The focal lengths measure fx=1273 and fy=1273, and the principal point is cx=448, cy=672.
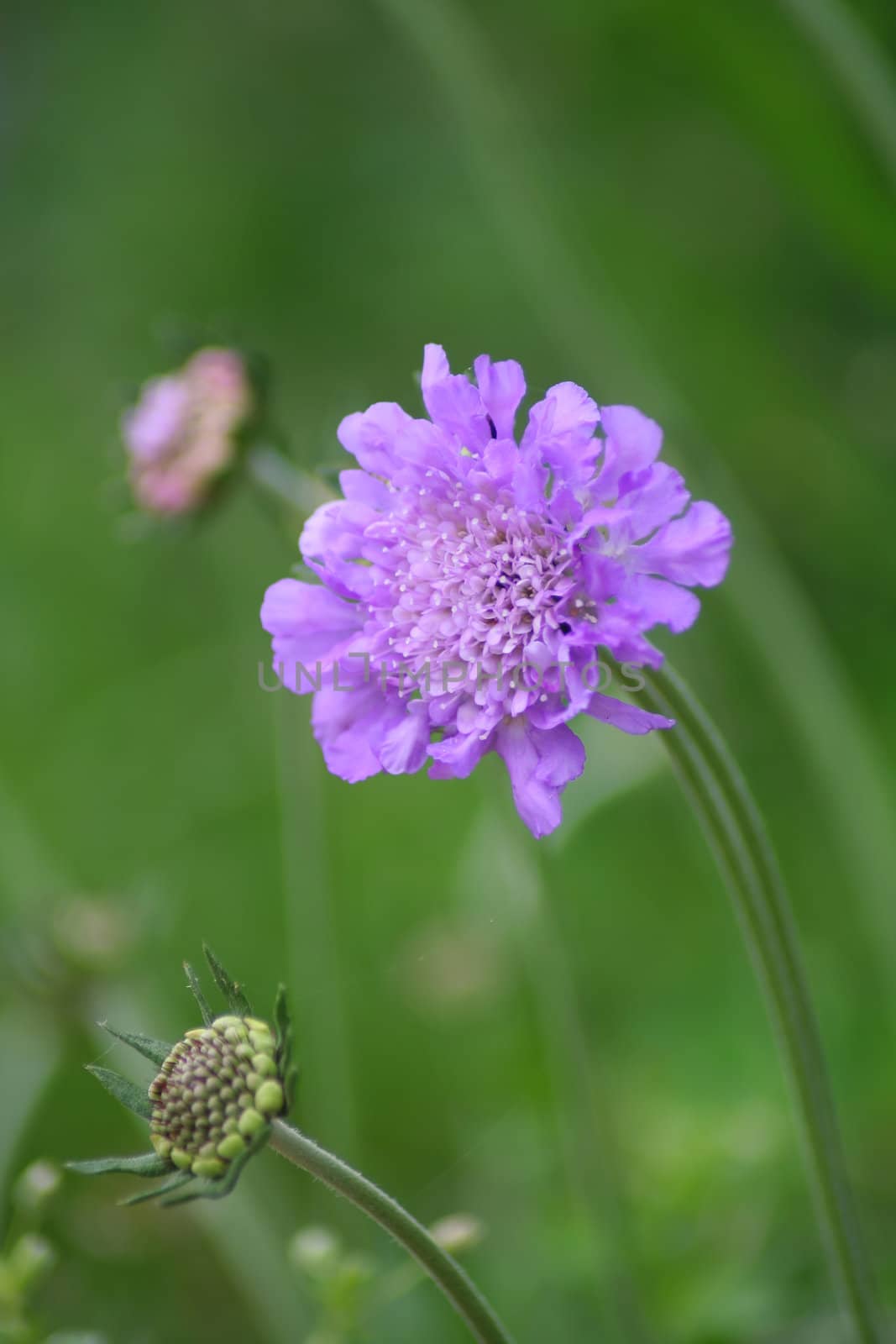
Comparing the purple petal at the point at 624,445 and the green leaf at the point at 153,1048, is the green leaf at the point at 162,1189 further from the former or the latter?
the purple petal at the point at 624,445

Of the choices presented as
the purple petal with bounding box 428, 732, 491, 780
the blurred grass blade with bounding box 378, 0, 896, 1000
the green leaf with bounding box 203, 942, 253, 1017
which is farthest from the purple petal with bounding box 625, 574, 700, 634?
the blurred grass blade with bounding box 378, 0, 896, 1000

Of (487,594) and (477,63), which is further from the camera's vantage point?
(477,63)

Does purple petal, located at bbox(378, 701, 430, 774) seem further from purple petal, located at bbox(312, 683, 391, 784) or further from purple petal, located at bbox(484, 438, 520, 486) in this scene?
purple petal, located at bbox(484, 438, 520, 486)

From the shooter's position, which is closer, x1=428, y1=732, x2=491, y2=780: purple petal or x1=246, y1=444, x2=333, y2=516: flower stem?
x1=428, y1=732, x2=491, y2=780: purple petal

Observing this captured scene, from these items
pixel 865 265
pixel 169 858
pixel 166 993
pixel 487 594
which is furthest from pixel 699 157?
pixel 487 594

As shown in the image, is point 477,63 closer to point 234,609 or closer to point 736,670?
point 736,670

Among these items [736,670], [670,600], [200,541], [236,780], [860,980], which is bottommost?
[860,980]

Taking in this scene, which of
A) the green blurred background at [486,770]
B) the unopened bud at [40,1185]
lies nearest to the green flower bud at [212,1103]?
the unopened bud at [40,1185]
